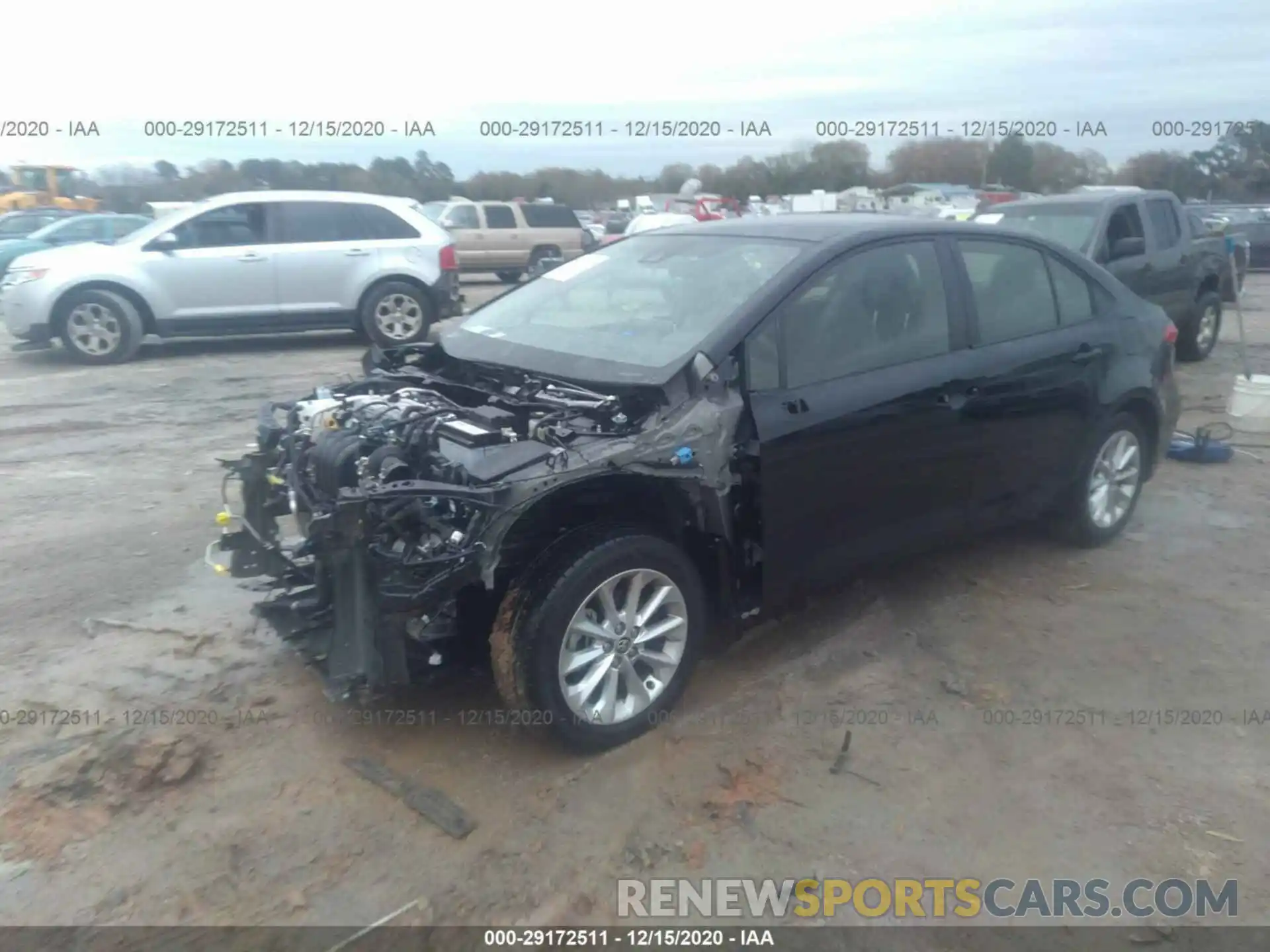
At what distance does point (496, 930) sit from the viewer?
284cm

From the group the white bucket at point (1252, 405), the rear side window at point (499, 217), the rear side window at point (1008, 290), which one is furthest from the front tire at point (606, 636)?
the rear side window at point (499, 217)

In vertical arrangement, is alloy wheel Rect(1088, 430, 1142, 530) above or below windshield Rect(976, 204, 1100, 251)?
below

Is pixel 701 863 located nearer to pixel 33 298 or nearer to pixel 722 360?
pixel 722 360

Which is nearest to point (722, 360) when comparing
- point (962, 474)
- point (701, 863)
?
point (962, 474)

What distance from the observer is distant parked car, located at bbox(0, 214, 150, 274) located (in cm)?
1667

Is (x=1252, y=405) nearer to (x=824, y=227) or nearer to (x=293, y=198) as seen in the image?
(x=824, y=227)

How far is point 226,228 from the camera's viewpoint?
1154 centimetres

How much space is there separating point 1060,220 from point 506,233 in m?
14.4

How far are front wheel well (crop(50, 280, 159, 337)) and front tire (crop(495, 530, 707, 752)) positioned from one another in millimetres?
9331

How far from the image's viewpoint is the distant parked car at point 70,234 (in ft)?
54.7

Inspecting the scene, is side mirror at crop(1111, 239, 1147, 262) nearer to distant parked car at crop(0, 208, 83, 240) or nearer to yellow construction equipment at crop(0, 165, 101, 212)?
distant parked car at crop(0, 208, 83, 240)

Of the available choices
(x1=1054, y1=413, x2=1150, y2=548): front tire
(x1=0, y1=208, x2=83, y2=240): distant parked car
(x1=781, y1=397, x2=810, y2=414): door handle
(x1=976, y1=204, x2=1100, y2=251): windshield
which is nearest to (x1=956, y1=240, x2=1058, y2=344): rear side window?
(x1=1054, y1=413, x2=1150, y2=548): front tire

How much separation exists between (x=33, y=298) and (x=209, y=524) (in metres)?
6.51

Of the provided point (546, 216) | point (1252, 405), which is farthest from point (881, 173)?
point (1252, 405)
